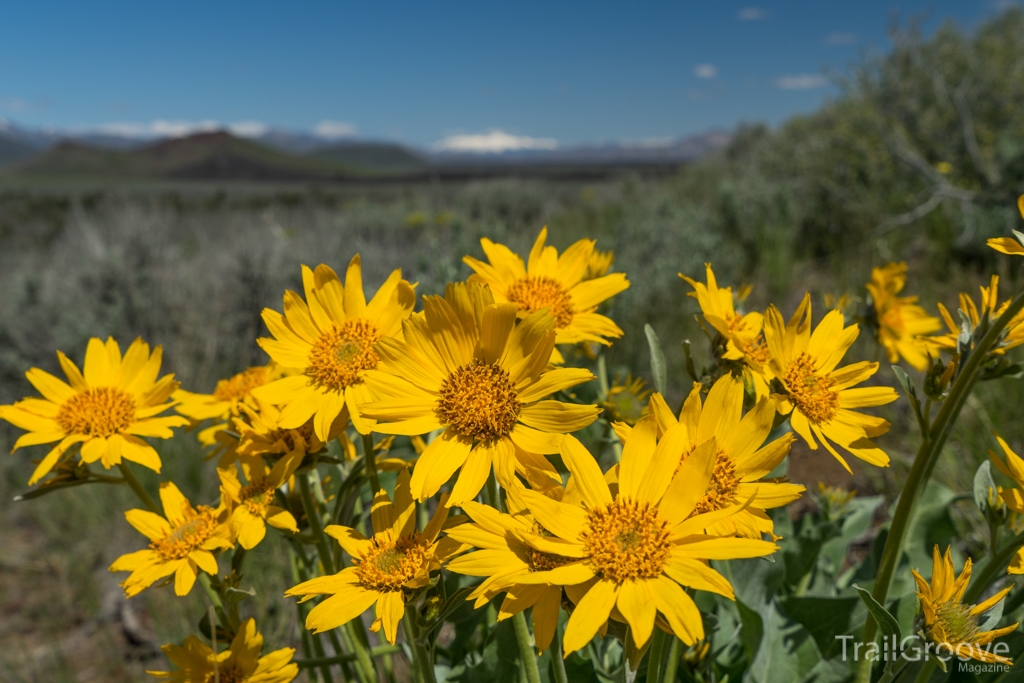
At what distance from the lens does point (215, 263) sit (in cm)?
751

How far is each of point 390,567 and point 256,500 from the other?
0.35 m

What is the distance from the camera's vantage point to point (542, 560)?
893 millimetres

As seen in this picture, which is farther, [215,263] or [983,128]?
[215,263]

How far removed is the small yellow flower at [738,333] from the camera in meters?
1.12

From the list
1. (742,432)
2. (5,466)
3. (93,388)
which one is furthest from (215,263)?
(742,432)

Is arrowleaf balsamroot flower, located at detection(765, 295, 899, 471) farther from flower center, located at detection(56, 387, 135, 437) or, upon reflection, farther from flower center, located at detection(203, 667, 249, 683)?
flower center, located at detection(56, 387, 135, 437)

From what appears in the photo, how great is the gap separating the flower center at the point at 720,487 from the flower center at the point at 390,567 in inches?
17.5

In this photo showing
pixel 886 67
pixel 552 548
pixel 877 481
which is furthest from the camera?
pixel 886 67

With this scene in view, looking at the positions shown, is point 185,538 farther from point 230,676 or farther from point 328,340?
point 328,340

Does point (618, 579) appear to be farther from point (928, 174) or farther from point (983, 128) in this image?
point (983, 128)

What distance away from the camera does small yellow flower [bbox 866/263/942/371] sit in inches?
70.9

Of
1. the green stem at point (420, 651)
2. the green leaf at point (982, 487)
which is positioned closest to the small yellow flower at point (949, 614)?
the green leaf at point (982, 487)

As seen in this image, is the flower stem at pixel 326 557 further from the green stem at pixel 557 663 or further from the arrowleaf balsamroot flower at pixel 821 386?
the arrowleaf balsamroot flower at pixel 821 386

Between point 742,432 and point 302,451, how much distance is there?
0.76 m
